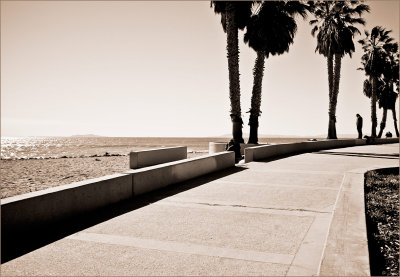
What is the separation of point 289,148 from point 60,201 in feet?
49.1

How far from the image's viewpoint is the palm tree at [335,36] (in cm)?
2812

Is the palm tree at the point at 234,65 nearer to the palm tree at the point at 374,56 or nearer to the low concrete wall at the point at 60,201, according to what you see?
the low concrete wall at the point at 60,201

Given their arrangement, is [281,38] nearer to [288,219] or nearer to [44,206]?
[288,219]

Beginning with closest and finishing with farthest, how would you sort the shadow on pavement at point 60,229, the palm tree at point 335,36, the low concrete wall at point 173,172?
1. the shadow on pavement at point 60,229
2. the low concrete wall at point 173,172
3. the palm tree at point 335,36

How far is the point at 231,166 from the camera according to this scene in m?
12.2

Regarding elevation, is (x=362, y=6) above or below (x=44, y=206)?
above

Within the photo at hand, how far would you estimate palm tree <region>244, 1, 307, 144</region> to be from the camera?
21188mm

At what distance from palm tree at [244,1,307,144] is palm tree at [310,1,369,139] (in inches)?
281

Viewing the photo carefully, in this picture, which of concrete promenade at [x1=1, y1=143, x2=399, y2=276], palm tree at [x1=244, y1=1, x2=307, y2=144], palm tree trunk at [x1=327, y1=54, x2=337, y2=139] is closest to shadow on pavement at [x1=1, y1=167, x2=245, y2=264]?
concrete promenade at [x1=1, y1=143, x2=399, y2=276]

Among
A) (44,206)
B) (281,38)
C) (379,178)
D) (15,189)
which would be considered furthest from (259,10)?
(44,206)

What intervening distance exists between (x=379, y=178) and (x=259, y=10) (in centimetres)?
1480

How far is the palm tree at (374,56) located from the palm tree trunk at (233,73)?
77.6 feet

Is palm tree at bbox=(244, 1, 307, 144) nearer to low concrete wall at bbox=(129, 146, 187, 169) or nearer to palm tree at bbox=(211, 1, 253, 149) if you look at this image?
palm tree at bbox=(211, 1, 253, 149)

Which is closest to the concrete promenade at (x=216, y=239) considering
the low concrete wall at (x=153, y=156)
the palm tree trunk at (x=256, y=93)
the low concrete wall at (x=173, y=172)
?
the low concrete wall at (x=173, y=172)
